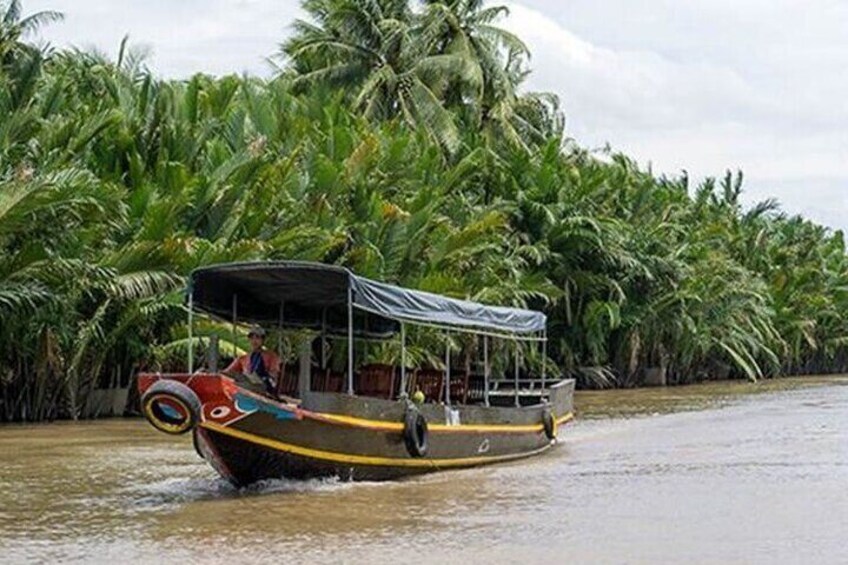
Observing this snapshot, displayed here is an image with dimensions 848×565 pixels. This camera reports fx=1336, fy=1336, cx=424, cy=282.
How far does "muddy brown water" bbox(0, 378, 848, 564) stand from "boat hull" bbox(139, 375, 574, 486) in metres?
0.24

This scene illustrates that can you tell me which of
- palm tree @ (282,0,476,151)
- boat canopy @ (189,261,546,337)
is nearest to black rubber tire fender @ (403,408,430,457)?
boat canopy @ (189,261,546,337)

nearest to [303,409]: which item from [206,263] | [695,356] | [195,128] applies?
[206,263]

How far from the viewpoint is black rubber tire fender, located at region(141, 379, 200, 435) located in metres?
12.6

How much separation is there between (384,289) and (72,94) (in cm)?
1387

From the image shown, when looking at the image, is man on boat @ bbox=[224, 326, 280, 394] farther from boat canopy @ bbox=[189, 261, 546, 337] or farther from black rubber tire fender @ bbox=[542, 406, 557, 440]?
black rubber tire fender @ bbox=[542, 406, 557, 440]

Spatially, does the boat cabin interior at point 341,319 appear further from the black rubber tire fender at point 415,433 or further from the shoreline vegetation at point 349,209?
the shoreline vegetation at point 349,209

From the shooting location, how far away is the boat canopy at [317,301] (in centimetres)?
1429

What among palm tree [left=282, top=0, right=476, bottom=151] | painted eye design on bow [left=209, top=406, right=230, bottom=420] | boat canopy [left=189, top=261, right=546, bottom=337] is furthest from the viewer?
palm tree [left=282, top=0, right=476, bottom=151]

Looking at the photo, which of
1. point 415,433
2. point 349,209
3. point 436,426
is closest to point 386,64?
point 349,209

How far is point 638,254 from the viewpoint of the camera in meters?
39.8

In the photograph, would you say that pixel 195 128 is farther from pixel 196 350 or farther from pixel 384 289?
pixel 384 289

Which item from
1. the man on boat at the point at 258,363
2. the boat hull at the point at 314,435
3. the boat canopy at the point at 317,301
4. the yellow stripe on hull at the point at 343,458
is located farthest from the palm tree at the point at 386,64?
the man on boat at the point at 258,363

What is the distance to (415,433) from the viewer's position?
49.3ft

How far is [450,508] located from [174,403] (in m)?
2.83
